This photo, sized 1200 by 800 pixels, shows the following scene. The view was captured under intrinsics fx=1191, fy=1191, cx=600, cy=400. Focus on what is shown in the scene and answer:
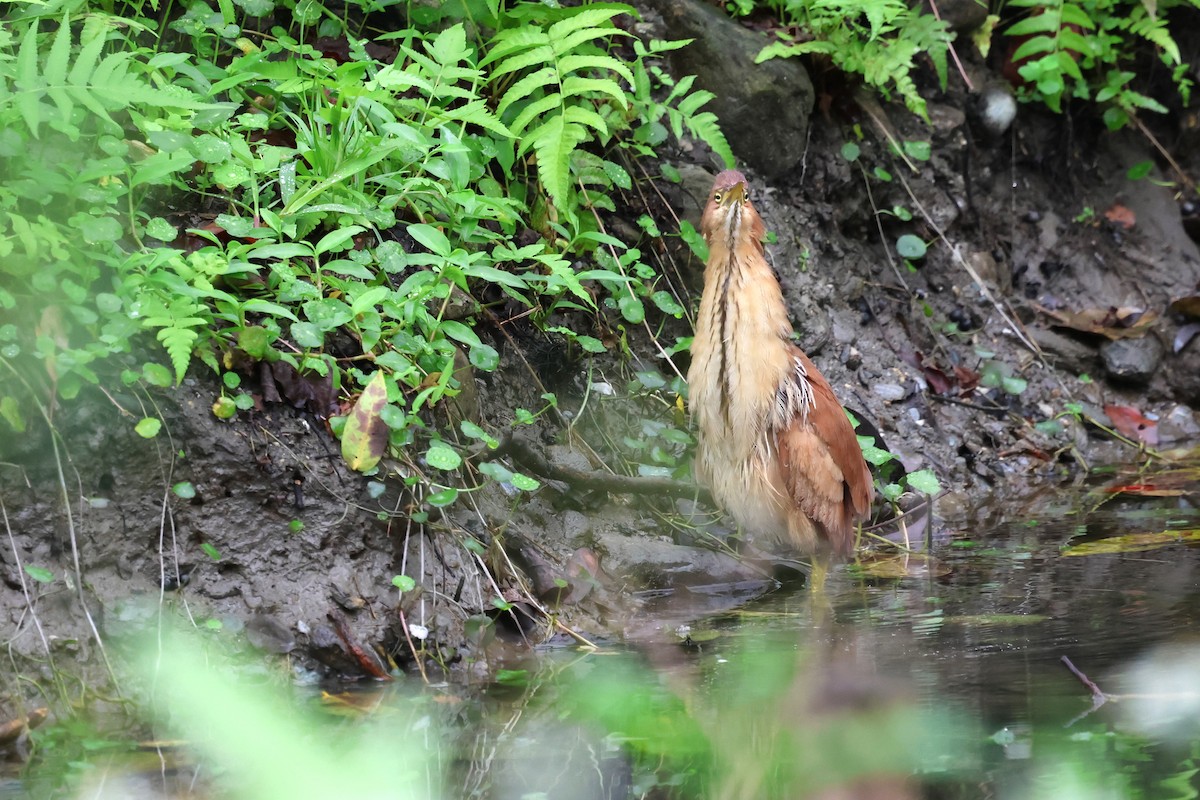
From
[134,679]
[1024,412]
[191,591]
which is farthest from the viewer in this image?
[1024,412]

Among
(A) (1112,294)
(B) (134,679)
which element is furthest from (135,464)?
(A) (1112,294)

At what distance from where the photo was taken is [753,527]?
529 centimetres

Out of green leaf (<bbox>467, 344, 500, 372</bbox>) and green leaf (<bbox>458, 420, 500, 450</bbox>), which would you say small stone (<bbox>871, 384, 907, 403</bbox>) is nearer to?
green leaf (<bbox>467, 344, 500, 372</bbox>)

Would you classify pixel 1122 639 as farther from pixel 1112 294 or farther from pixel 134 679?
pixel 1112 294

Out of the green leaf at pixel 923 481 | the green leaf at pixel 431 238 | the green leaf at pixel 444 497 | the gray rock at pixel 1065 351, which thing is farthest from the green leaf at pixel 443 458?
the gray rock at pixel 1065 351

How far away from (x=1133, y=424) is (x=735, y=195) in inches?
150

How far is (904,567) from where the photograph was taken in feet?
17.6

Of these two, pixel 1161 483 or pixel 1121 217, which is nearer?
pixel 1161 483

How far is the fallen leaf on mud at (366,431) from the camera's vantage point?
4.19 m

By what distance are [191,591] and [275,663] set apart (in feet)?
1.30

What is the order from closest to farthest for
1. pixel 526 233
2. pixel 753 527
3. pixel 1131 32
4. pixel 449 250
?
pixel 449 250, pixel 753 527, pixel 526 233, pixel 1131 32

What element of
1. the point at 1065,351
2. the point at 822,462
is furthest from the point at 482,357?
the point at 1065,351

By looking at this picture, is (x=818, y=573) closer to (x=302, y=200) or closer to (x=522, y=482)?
(x=522, y=482)

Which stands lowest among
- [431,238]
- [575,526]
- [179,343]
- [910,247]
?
[575,526]
